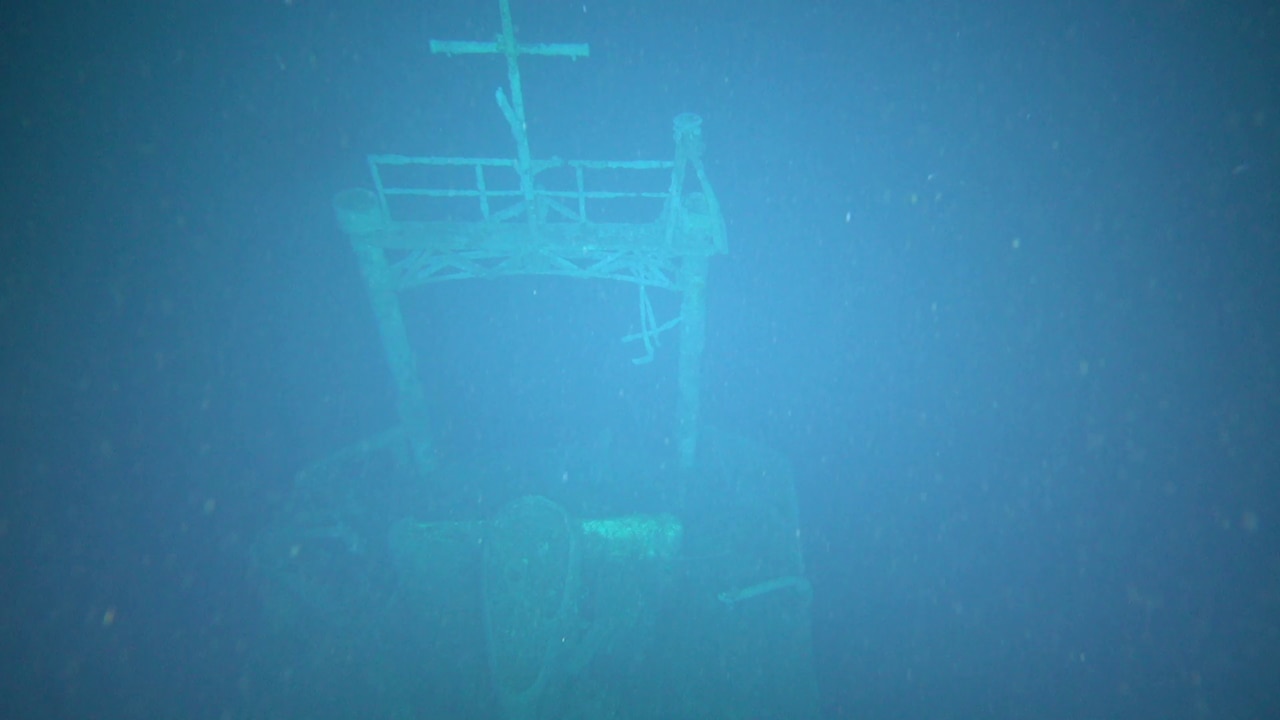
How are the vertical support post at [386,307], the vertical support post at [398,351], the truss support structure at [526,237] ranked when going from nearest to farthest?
the truss support structure at [526,237] < the vertical support post at [386,307] < the vertical support post at [398,351]

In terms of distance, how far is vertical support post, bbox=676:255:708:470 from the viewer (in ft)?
16.1

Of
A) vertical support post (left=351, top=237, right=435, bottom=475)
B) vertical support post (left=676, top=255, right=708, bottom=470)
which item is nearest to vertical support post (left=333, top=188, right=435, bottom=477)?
vertical support post (left=351, top=237, right=435, bottom=475)

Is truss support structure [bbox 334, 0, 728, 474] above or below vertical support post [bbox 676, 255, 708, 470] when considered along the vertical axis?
above

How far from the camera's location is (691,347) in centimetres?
542

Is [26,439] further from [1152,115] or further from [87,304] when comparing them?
[1152,115]

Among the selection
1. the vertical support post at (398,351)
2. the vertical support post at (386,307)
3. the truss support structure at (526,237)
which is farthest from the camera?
the vertical support post at (398,351)

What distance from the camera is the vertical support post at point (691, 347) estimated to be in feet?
16.1

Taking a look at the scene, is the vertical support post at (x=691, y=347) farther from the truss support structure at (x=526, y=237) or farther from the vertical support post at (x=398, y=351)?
the vertical support post at (x=398, y=351)

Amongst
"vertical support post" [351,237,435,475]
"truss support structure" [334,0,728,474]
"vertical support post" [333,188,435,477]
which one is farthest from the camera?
"vertical support post" [351,237,435,475]

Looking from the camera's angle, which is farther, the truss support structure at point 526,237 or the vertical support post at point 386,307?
the vertical support post at point 386,307

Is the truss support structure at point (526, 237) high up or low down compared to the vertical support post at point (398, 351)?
up

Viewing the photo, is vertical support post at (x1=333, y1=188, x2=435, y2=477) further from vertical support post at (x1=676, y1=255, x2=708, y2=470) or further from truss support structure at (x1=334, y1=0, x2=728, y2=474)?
vertical support post at (x1=676, y1=255, x2=708, y2=470)

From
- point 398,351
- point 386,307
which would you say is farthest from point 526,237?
point 398,351

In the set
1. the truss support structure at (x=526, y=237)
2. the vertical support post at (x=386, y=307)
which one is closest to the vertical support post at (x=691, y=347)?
the truss support structure at (x=526, y=237)
